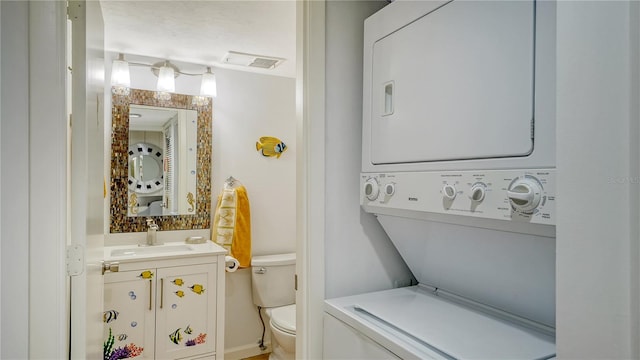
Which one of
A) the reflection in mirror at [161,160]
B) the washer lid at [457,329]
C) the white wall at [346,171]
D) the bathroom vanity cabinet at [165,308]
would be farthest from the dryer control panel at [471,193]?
the reflection in mirror at [161,160]

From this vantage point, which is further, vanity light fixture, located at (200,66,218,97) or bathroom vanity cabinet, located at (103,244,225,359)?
vanity light fixture, located at (200,66,218,97)

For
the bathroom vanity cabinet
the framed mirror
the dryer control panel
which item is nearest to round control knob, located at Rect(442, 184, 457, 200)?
the dryer control panel

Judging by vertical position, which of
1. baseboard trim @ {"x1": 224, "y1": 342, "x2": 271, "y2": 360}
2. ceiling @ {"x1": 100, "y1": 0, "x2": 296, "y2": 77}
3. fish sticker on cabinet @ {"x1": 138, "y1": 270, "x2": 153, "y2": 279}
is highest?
ceiling @ {"x1": 100, "y1": 0, "x2": 296, "y2": 77}

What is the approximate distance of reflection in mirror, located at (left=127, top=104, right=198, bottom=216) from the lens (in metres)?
2.79

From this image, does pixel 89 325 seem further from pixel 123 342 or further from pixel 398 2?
pixel 398 2

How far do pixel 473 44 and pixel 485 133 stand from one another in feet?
0.79

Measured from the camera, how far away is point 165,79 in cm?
275

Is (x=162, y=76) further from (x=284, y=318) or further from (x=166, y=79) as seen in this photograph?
(x=284, y=318)

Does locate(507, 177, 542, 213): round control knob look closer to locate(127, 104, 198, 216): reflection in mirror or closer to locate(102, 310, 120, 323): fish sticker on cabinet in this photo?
locate(102, 310, 120, 323): fish sticker on cabinet

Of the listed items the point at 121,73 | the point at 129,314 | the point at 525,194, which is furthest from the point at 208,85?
the point at 525,194

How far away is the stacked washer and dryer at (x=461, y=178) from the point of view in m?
0.87

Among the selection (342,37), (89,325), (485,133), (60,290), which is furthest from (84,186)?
(485,133)

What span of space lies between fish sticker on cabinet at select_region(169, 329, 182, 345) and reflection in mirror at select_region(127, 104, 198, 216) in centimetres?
86

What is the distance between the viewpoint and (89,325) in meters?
1.29
